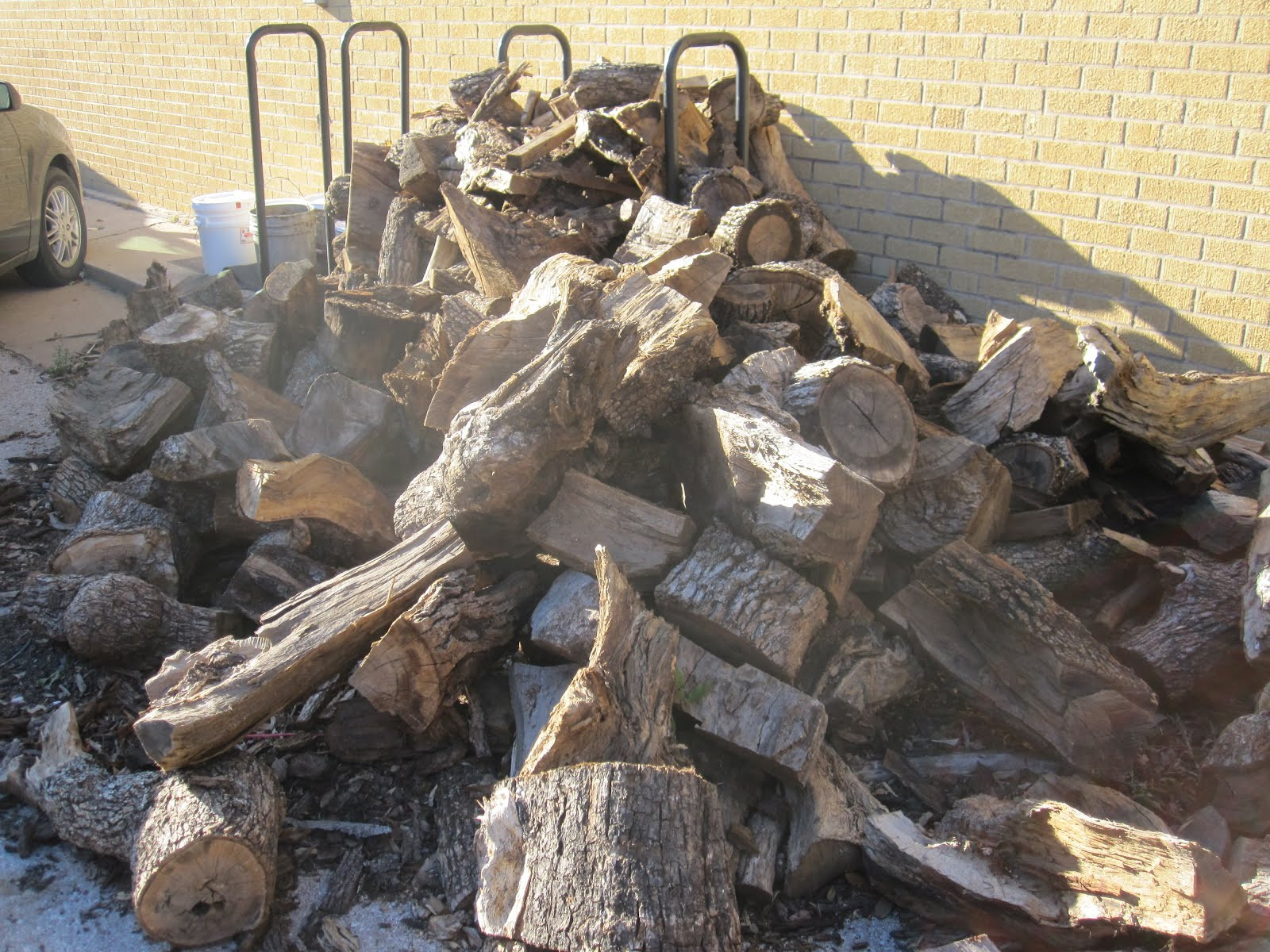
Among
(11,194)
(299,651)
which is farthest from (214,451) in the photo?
(11,194)

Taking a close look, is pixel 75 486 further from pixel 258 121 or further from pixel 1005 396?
pixel 1005 396

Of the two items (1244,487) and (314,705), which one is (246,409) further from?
(1244,487)

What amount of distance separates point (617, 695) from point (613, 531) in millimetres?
607

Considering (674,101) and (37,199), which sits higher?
(674,101)

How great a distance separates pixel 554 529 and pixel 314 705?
89 centimetres

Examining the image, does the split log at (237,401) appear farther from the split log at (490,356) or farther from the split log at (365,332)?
the split log at (490,356)

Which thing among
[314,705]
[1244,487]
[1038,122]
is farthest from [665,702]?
[1038,122]

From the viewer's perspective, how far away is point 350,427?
404 cm

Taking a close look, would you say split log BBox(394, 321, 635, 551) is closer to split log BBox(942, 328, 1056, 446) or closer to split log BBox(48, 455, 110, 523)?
split log BBox(942, 328, 1056, 446)

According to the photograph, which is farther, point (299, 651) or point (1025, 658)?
point (1025, 658)

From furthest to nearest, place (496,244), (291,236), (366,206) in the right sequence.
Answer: (291,236)
(366,206)
(496,244)

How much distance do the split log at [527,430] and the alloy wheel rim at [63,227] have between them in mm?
6821

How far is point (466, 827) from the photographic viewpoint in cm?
272

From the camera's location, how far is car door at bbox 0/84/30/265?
7715 millimetres
